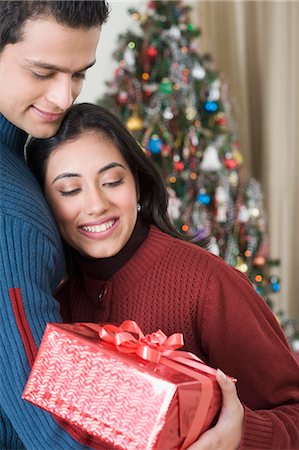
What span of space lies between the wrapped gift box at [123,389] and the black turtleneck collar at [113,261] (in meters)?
0.39

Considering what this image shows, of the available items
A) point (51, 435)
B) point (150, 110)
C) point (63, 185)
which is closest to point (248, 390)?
point (51, 435)

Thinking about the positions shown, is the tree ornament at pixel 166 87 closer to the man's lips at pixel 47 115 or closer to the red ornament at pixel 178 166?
the red ornament at pixel 178 166

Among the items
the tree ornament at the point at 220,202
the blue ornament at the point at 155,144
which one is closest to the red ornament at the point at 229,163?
the tree ornament at the point at 220,202

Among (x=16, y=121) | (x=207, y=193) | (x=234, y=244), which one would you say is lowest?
(x=234, y=244)

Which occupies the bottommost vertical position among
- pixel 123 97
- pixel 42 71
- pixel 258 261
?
pixel 258 261

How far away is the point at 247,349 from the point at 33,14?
2.53 feet

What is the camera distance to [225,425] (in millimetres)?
1262

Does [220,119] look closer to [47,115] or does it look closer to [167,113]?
[167,113]

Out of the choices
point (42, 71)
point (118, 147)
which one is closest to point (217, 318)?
point (118, 147)

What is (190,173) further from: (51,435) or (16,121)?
(51,435)

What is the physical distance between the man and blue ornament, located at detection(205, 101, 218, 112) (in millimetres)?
2338

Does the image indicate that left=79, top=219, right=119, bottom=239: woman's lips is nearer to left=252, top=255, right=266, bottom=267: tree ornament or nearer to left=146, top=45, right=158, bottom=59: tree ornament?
left=146, top=45, right=158, bottom=59: tree ornament

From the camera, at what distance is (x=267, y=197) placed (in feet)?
17.2

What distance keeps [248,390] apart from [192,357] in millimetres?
280
